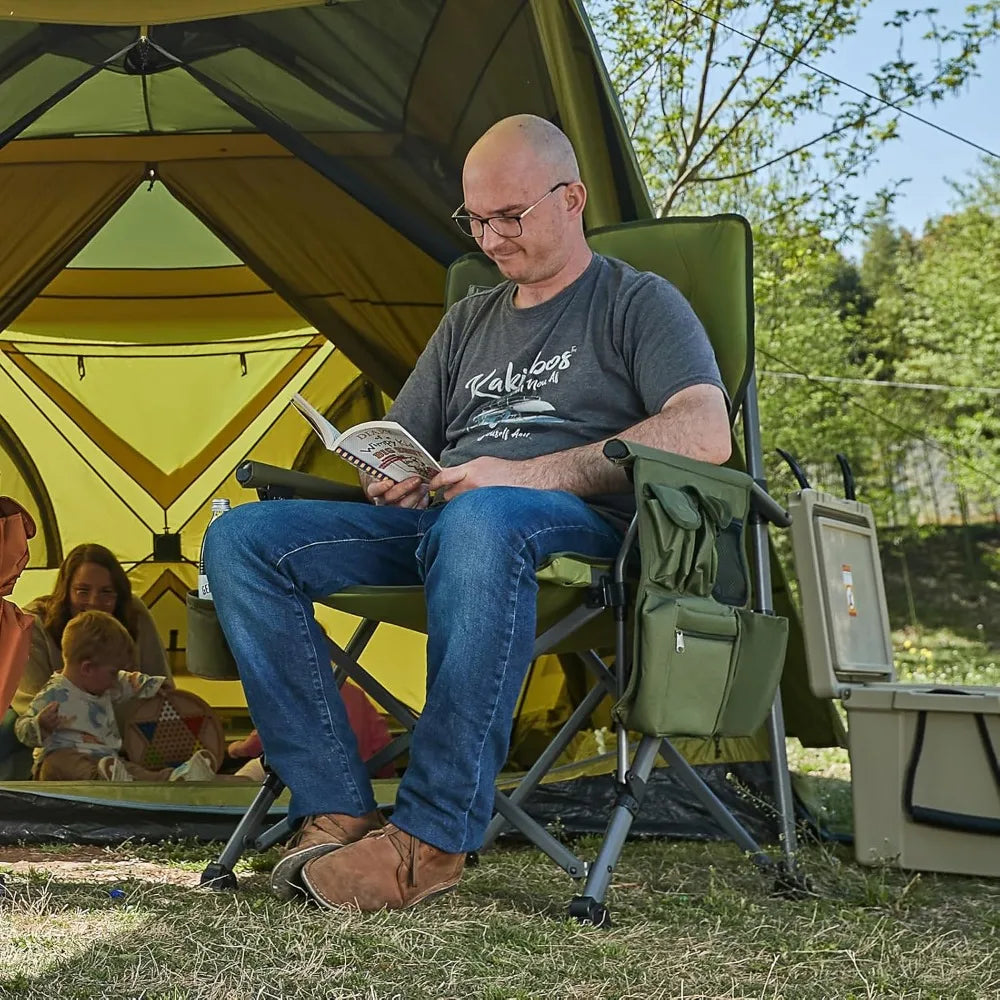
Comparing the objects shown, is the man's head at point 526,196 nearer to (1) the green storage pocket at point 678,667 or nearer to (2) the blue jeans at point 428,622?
(2) the blue jeans at point 428,622

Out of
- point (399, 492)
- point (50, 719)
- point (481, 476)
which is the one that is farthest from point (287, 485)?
point (50, 719)

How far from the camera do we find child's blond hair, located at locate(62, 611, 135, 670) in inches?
133

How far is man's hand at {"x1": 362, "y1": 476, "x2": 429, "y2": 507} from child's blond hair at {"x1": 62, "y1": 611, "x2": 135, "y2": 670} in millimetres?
1531

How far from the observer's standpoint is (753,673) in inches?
81.6

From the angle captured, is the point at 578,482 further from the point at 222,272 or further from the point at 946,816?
the point at 222,272

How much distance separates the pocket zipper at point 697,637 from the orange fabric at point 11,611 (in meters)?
0.87

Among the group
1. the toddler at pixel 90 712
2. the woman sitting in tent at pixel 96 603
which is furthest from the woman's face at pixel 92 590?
the toddler at pixel 90 712

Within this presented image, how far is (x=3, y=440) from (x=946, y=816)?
3.13 metres

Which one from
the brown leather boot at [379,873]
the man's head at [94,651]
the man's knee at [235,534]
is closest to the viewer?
the brown leather boot at [379,873]

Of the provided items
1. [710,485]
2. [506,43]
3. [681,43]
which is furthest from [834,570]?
[681,43]

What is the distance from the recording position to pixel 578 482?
195 cm

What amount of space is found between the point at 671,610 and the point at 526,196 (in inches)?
27.4

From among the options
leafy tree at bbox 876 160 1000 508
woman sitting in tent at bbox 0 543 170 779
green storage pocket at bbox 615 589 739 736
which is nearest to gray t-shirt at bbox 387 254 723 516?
green storage pocket at bbox 615 589 739 736

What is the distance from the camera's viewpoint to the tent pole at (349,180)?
3037 mm
